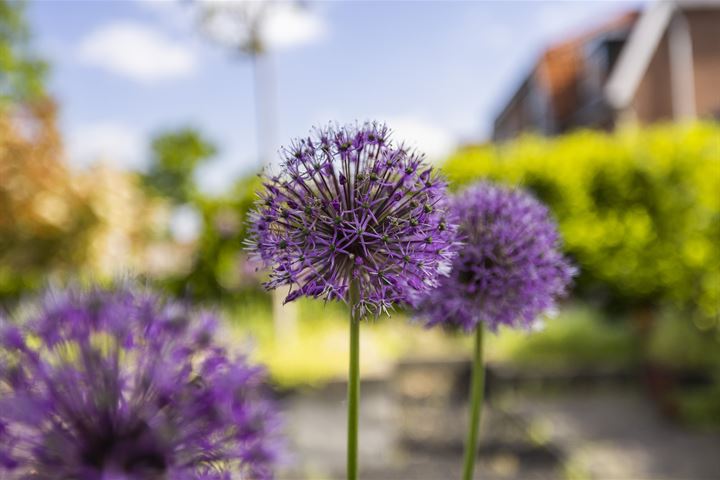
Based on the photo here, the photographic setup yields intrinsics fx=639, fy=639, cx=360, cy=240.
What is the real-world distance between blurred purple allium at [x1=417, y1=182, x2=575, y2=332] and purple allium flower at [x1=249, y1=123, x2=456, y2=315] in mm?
306

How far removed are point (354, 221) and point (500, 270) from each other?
0.55 metres

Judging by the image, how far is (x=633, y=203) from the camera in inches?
523

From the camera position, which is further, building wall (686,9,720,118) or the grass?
building wall (686,9,720,118)

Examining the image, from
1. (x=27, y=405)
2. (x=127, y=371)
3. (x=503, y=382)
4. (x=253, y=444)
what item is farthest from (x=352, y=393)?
(x=503, y=382)

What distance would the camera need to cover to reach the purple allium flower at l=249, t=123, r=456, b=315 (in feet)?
4.24

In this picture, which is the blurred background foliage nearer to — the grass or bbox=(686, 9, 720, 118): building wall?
the grass

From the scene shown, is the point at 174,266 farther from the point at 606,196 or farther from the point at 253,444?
the point at 253,444

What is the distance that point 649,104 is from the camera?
75.6 feet

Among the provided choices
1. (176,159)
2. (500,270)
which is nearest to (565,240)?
(500,270)

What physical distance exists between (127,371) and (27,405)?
0.21 meters

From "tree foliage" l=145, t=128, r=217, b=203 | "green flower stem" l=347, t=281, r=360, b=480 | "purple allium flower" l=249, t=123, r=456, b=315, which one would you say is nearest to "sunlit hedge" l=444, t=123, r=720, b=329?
"purple allium flower" l=249, t=123, r=456, b=315

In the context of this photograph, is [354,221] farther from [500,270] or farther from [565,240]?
[565,240]

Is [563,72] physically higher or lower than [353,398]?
higher

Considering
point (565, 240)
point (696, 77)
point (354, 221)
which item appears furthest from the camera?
point (696, 77)
